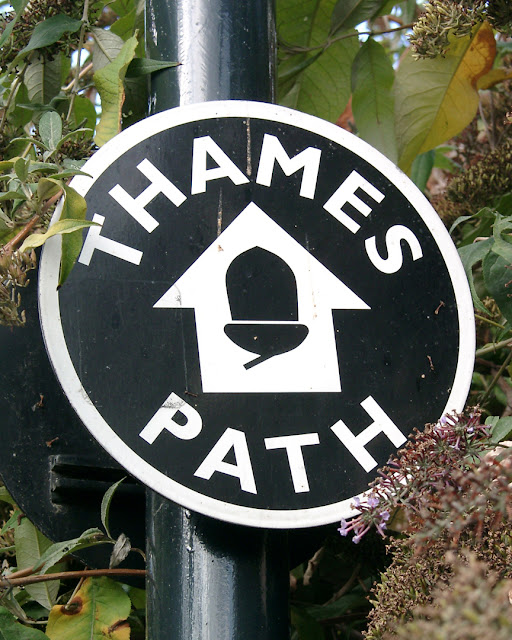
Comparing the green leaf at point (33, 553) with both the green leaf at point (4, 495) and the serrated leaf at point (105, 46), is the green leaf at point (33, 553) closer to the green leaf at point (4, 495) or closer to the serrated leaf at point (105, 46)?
the green leaf at point (4, 495)

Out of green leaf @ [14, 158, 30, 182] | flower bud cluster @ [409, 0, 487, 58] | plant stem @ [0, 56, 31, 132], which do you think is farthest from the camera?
plant stem @ [0, 56, 31, 132]

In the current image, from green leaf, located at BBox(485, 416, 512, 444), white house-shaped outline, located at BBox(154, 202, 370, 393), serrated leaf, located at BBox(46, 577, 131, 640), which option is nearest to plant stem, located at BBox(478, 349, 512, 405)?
green leaf, located at BBox(485, 416, 512, 444)

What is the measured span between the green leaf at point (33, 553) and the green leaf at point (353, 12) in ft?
3.69

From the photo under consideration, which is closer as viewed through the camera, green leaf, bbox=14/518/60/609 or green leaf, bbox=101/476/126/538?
green leaf, bbox=101/476/126/538

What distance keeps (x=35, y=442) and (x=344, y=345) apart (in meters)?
0.45

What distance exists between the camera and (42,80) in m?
1.43

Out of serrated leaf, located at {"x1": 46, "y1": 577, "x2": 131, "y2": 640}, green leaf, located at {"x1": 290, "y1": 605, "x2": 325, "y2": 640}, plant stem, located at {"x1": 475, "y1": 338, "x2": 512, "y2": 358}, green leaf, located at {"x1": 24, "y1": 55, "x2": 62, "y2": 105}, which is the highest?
green leaf, located at {"x1": 24, "y1": 55, "x2": 62, "y2": 105}

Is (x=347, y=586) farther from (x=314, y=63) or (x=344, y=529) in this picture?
(x=314, y=63)

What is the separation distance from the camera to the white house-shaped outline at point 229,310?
96 cm

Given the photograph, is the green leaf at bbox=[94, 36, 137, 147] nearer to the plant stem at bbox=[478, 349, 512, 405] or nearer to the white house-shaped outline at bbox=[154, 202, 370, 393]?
the white house-shaped outline at bbox=[154, 202, 370, 393]

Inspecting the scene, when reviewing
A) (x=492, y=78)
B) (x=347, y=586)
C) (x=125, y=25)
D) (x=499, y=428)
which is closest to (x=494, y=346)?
(x=499, y=428)

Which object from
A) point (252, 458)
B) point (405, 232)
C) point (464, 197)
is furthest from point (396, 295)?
point (464, 197)

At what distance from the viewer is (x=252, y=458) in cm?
93

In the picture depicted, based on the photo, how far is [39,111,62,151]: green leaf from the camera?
1.11m
